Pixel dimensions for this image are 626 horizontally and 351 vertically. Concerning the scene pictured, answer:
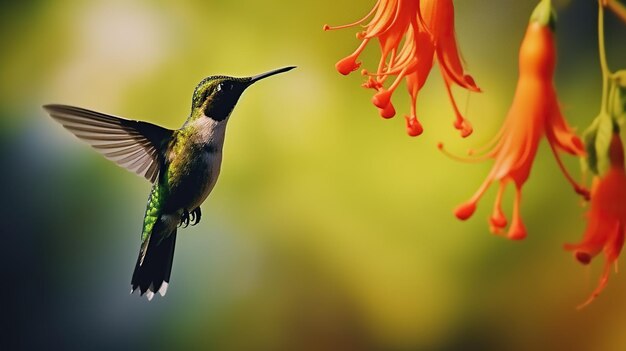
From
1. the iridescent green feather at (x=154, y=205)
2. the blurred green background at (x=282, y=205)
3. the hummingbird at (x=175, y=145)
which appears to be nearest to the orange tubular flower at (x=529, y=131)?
the hummingbird at (x=175, y=145)

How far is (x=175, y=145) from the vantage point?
3.43 ft

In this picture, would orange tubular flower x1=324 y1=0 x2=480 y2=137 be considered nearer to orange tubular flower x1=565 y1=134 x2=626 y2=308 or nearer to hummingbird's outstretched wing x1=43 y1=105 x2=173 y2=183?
orange tubular flower x1=565 y1=134 x2=626 y2=308

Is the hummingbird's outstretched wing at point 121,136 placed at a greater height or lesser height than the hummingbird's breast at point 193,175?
greater

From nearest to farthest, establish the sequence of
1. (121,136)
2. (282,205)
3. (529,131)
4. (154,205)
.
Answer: (529,131) → (121,136) → (154,205) → (282,205)

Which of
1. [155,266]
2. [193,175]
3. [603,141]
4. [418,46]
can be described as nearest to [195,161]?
[193,175]

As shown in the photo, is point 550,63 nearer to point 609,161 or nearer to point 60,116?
point 609,161

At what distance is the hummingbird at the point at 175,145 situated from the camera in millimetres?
979

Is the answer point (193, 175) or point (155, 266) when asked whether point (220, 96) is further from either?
point (155, 266)

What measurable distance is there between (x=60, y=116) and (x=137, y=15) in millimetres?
642

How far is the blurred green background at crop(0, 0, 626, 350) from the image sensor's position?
148 cm

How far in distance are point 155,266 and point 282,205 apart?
1.15ft

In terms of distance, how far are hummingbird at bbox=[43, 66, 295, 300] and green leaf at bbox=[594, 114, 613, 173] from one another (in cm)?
45

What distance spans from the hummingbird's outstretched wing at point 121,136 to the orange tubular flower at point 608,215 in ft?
1.90

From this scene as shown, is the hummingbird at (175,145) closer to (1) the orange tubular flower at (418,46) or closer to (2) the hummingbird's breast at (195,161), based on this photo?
(2) the hummingbird's breast at (195,161)
